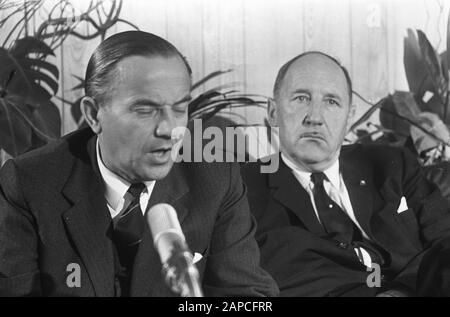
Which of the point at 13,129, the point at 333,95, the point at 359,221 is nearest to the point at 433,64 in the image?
the point at 333,95

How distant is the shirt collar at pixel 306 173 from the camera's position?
2.55m

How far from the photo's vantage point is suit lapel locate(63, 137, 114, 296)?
2207 millimetres

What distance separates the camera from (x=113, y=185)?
2307 millimetres

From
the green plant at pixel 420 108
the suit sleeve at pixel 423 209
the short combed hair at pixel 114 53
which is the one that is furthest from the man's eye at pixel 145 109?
the suit sleeve at pixel 423 209

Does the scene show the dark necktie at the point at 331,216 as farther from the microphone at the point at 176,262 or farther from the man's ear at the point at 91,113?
the microphone at the point at 176,262

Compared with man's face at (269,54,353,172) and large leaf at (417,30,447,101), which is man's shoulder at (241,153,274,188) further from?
large leaf at (417,30,447,101)

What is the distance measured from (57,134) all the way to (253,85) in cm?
69

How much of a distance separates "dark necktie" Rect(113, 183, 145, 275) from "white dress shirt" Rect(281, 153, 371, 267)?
54 cm

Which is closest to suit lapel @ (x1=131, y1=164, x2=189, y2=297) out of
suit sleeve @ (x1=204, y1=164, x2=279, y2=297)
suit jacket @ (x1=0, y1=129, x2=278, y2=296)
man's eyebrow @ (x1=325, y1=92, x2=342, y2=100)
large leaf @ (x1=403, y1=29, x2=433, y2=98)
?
suit jacket @ (x1=0, y1=129, x2=278, y2=296)

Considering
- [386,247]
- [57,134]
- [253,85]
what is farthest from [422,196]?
[57,134]

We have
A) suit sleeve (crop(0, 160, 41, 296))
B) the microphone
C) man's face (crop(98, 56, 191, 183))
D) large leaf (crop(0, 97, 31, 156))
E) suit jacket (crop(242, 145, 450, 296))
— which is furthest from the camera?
large leaf (crop(0, 97, 31, 156))

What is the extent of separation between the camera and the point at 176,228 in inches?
59.1

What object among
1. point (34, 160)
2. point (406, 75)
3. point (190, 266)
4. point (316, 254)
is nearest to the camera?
point (190, 266)
